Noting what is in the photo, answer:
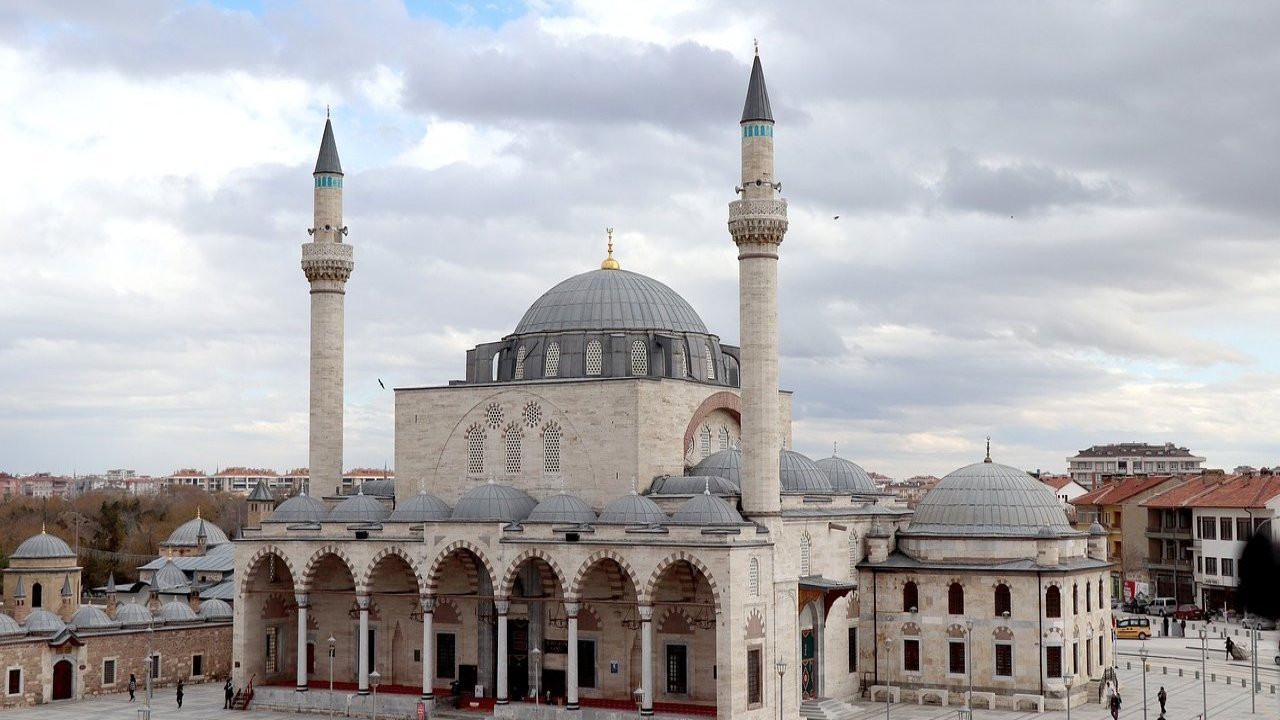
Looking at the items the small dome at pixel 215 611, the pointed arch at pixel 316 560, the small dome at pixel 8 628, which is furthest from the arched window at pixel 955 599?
the small dome at pixel 8 628

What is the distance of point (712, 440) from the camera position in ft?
135

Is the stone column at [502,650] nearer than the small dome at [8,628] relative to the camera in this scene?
Yes

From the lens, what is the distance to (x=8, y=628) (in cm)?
3850

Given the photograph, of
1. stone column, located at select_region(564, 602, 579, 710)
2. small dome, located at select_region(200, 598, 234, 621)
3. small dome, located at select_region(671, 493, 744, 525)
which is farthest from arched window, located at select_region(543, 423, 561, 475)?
small dome, located at select_region(200, 598, 234, 621)

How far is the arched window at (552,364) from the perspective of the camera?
40319 millimetres

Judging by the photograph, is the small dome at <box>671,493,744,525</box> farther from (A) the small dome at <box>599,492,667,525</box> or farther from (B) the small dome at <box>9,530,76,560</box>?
(B) the small dome at <box>9,530,76,560</box>

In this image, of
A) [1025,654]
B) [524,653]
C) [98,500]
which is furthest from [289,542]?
[98,500]

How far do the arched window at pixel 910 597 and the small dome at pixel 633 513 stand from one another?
8.27 meters

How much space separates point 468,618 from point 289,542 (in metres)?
5.52

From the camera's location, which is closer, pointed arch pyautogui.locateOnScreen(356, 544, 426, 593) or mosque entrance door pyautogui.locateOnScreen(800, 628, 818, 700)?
mosque entrance door pyautogui.locateOnScreen(800, 628, 818, 700)

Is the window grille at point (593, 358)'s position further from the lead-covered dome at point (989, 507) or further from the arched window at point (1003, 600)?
the arched window at point (1003, 600)

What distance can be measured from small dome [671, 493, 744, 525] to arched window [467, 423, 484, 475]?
866 cm

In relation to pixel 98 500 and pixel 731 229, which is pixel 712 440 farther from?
pixel 98 500

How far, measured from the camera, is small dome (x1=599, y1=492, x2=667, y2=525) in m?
33.5
